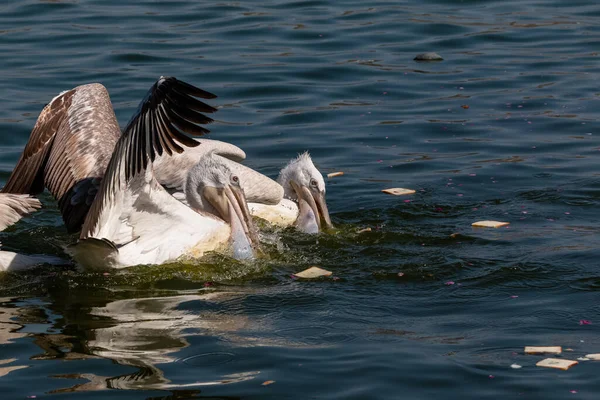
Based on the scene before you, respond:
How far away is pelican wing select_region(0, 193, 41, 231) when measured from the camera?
267 inches

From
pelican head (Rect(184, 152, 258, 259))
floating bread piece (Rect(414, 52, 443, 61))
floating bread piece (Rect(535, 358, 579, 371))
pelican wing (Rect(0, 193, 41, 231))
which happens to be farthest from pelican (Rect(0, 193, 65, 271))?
floating bread piece (Rect(414, 52, 443, 61))

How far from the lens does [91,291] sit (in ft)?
21.6

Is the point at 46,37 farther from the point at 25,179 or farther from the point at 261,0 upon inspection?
the point at 25,179

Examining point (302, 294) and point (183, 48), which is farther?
point (183, 48)

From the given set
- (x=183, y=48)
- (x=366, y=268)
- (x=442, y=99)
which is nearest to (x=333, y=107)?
(x=442, y=99)

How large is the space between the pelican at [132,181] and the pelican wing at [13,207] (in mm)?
348

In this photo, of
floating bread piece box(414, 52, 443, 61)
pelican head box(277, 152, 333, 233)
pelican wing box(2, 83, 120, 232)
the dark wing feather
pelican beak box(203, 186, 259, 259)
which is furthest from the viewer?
floating bread piece box(414, 52, 443, 61)

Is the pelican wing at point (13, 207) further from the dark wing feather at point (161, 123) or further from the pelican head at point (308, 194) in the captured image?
the pelican head at point (308, 194)

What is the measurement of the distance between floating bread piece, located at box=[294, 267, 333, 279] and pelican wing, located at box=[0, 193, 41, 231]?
1587mm

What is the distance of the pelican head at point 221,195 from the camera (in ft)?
23.8

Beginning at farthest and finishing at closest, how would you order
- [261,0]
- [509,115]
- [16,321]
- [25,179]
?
[261,0] → [509,115] → [25,179] → [16,321]

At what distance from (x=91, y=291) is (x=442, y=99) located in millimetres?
5473

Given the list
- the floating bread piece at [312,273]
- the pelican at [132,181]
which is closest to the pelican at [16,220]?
the pelican at [132,181]

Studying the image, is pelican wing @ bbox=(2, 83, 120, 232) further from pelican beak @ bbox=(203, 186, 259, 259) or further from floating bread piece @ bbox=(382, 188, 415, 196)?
floating bread piece @ bbox=(382, 188, 415, 196)
